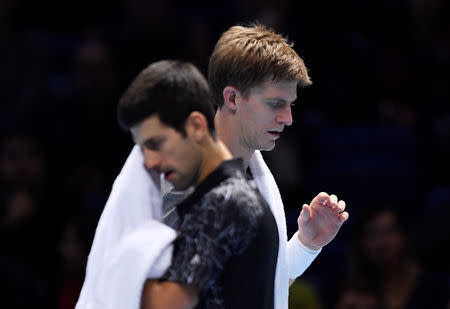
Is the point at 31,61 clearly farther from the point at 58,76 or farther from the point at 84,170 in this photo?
the point at 84,170

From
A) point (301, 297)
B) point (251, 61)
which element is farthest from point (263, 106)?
point (301, 297)

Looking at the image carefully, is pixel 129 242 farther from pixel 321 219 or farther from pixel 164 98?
pixel 321 219

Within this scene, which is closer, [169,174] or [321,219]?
[169,174]

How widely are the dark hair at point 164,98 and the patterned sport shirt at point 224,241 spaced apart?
19cm

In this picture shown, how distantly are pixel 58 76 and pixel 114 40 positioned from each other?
2.12 ft

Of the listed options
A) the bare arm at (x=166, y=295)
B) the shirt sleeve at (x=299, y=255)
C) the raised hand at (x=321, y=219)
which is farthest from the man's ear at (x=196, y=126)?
the shirt sleeve at (x=299, y=255)

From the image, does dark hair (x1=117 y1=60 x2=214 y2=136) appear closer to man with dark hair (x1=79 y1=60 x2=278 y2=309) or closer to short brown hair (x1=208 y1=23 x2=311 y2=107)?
man with dark hair (x1=79 y1=60 x2=278 y2=309)

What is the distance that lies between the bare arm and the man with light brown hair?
0.56m

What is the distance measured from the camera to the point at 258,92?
3078 mm

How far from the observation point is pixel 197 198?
257cm

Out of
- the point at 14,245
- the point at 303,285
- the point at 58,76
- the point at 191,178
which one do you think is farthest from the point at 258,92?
the point at 58,76

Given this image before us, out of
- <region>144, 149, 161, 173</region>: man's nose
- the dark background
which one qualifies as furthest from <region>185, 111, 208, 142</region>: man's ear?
the dark background

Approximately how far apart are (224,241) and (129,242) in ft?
0.82

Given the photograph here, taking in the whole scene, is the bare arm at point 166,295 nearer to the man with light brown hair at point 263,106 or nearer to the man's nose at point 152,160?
the man's nose at point 152,160
